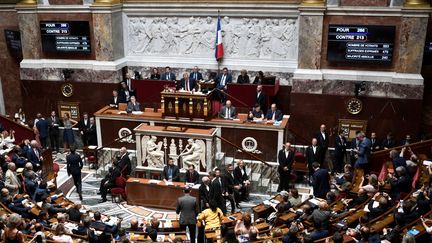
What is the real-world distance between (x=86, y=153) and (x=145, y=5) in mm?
6286

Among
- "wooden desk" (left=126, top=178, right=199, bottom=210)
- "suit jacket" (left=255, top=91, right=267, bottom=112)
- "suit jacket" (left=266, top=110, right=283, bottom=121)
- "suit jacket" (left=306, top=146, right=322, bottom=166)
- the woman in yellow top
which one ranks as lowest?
"wooden desk" (left=126, top=178, right=199, bottom=210)

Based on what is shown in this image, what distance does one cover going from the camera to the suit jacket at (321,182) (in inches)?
505

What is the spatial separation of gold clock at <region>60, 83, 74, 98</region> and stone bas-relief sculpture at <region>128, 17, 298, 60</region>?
109 inches

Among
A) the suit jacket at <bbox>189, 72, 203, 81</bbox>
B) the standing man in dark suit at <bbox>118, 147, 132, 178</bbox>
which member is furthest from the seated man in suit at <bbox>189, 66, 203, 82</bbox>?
the standing man in dark suit at <bbox>118, 147, 132, 178</bbox>

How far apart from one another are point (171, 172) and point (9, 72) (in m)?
10.6

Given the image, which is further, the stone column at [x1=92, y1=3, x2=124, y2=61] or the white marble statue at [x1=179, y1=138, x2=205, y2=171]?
the stone column at [x1=92, y1=3, x2=124, y2=61]

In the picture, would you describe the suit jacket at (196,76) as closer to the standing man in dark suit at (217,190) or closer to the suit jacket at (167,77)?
the suit jacket at (167,77)

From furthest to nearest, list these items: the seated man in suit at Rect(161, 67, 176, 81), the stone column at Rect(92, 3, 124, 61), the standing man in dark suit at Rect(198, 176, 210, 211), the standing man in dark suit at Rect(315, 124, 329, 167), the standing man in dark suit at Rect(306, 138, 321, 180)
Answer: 1. the seated man in suit at Rect(161, 67, 176, 81)
2. the stone column at Rect(92, 3, 124, 61)
3. the standing man in dark suit at Rect(315, 124, 329, 167)
4. the standing man in dark suit at Rect(306, 138, 321, 180)
5. the standing man in dark suit at Rect(198, 176, 210, 211)

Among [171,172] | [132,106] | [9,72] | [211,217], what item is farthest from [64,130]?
Result: [211,217]

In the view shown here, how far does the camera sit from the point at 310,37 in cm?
1652

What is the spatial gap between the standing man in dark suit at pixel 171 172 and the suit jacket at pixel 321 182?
12.5ft

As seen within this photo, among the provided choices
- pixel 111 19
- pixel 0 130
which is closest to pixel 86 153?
pixel 0 130

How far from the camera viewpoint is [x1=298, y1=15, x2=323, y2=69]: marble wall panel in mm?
16359

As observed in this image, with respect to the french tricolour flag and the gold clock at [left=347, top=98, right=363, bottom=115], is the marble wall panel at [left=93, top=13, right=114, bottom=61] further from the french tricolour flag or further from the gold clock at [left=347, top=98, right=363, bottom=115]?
the gold clock at [left=347, top=98, right=363, bottom=115]
